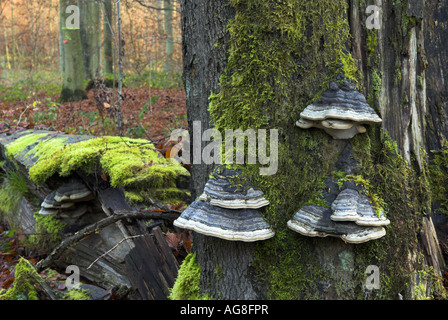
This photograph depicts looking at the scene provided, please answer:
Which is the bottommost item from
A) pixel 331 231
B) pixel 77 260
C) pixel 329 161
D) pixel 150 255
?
pixel 77 260

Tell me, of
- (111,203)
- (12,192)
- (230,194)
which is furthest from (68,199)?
(230,194)

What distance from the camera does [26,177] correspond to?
5922mm

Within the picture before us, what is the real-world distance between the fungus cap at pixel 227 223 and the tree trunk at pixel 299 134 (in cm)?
18

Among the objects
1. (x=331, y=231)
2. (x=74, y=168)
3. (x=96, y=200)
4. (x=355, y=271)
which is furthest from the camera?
(x=96, y=200)

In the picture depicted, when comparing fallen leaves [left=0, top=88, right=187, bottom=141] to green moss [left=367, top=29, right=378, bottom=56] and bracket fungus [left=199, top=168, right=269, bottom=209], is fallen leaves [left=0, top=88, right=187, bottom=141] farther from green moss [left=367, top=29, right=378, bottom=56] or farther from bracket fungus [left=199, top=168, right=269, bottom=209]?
green moss [left=367, top=29, right=378, bottom=56]

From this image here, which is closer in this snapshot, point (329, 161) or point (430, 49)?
point (329, 161)

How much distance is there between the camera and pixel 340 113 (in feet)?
6.65

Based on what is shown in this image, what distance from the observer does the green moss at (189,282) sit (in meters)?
2.60

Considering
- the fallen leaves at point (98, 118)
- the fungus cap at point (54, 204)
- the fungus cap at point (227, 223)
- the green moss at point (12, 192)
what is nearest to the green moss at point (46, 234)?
the fungus cap at point (54, 204)

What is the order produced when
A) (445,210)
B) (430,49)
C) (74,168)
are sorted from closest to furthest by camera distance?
(445,210)
(430,49)
(74,168)

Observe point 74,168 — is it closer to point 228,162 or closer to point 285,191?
point 228,162

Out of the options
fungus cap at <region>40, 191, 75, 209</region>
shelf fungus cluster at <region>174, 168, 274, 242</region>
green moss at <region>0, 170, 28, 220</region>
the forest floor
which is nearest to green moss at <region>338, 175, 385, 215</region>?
shelf fungus cluster at <region>174, 168, 274, 242</region>
